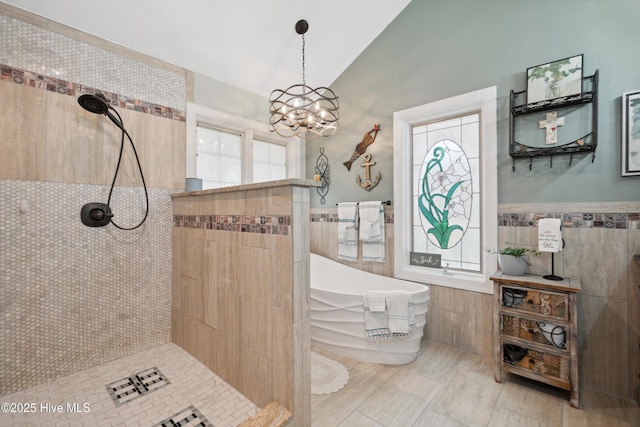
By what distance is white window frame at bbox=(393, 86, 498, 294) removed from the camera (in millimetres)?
2135

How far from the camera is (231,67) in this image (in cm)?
250

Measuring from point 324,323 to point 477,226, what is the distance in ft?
5.11

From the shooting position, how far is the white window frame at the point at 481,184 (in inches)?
84.0

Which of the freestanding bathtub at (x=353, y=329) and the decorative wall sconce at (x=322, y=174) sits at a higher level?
the decorative wall sconce at (x=322, y=174)

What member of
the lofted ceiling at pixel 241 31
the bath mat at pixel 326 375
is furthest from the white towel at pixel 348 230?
the lofted ceiling at pixel 241 31

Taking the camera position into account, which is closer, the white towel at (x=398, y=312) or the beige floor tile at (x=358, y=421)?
the beige floor tile at (x=358, y=421)

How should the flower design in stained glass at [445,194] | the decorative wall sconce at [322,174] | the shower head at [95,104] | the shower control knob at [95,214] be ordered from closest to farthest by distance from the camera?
1. the shower head at [95,104]
2. the shower control knob at [95,214]
3. the flower design in stained glass at [445,194]
4. the decorative wall sconce at [322,174]

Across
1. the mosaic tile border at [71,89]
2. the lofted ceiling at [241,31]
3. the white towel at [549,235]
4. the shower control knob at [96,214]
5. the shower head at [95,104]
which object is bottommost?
the white towel at [549,235]

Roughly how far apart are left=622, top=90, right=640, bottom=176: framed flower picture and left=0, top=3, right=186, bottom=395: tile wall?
10.1 feet

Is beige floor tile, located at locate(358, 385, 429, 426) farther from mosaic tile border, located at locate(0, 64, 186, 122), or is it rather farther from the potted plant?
mosaic tile border, located at locate(0, 64, 186, 122)

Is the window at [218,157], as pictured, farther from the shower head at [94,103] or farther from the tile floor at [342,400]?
the tile floor at [342,400]

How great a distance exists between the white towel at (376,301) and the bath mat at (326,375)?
502 millimetres

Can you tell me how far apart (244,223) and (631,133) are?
7.75 ft

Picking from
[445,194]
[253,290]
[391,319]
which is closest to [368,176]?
[445,194]
